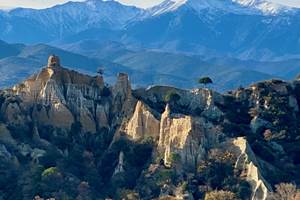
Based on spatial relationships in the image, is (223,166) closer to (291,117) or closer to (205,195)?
(205,195)

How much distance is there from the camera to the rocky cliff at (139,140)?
79.1 metres

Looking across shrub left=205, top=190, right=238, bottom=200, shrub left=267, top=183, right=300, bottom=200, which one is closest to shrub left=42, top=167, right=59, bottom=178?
shrub left=205, top=190, right=238, bottom=200

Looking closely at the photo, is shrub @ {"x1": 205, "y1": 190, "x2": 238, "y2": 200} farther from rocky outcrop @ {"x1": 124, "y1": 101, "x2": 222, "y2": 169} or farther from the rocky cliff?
rocky outcrop @ {"x1": 124, "y1": 101, "x2": 222, "y2": 169}

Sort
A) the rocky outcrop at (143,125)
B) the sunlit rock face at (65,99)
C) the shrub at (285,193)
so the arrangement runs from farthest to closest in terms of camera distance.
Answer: the sunlit rock face at (65,99)
the rocky outcrop at (143,125)
the shrub at (285,193)

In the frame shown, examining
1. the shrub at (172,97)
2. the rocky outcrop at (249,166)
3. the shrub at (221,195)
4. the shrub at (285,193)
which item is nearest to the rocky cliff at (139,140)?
the rocky outcrop at (249,166)

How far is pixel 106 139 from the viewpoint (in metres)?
89.6

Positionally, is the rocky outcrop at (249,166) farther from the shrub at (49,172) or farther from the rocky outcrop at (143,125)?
the shrub at (49,172)

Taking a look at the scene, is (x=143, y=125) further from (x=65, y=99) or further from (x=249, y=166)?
(x=249, y=166)

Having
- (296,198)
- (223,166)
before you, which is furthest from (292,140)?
(296,198)

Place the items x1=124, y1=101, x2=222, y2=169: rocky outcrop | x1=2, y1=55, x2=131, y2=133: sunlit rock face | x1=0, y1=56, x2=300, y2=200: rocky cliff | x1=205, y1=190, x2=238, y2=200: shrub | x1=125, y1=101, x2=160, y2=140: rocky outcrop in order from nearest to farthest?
1. x1=205, y1=190, x2=238, y2=200: shrub
2. x1=0, y1=56, x2=300, y2=200: rocky cliff
3. x1=124, y1=101, x2=222, y2=169: rocky outcrop
4. x1=125, y1=101, x2=160, y2=140: rocky outcrop
5. x1=2, y1=55, x2=131, y2=133: sunlit rock face

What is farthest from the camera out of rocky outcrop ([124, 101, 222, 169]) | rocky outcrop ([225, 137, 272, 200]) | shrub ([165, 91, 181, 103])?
shrub ([165, 91, 181, 103])

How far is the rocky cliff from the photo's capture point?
7912 centimetres

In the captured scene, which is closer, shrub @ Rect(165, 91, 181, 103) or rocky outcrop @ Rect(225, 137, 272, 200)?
rocky outcrop @ Rect(225, 137, 272, 200)

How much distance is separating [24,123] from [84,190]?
41.5 ft
